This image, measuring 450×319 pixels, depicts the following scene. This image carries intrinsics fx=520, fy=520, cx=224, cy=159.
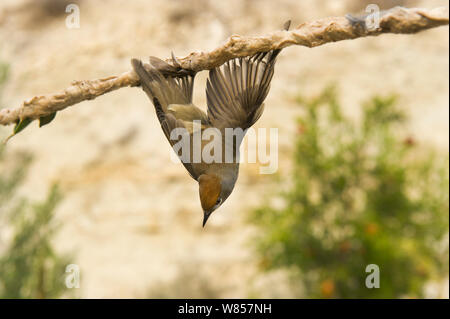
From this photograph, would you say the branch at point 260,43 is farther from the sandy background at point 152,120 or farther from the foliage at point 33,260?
the sandy background at point 152,120

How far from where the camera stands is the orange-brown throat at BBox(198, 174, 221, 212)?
125cm

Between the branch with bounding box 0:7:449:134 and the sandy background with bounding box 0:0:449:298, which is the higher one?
the sandy background with bounding box 0:0:449:298

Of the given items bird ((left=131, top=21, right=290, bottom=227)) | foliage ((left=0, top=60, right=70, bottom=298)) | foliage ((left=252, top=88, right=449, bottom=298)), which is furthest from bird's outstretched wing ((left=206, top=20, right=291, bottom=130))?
foliage ((left=252, top=88, right=449, bottom=298))

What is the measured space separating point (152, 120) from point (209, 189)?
3.92 meters

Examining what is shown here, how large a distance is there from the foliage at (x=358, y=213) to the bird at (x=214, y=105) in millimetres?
2012

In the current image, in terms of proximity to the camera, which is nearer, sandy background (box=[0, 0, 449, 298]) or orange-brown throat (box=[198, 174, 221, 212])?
orange-brown throat (box=[198, 174, 221, 212])

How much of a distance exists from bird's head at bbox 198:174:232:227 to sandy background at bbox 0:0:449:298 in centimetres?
311

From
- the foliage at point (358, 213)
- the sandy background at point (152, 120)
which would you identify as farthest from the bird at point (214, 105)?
the sandy background at point (152, 120)

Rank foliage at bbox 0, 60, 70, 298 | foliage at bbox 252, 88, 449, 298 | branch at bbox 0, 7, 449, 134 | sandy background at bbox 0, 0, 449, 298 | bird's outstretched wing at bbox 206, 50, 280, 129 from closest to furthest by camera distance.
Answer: branch at bbox 0, 7, 449, 134, bird's outstretched wing at bbox 206, 50, 280, 129, foliage at bbox 0, 60, 70, 298, foliage at bbox 252, 88, 449, 298, sandy background at bbox 0, 0, 449, 298

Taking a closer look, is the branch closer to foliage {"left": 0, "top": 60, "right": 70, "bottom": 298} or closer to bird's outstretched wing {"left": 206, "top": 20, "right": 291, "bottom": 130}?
bird's outstretched wing {"left": 206, "top": 20, "right": 291, "bottom": 130}

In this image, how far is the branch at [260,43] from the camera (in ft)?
2.69

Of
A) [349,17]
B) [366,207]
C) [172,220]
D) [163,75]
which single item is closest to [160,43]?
[172,220]

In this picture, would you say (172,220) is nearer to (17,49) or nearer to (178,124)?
(17,49)

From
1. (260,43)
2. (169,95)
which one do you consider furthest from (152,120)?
(260,43)
